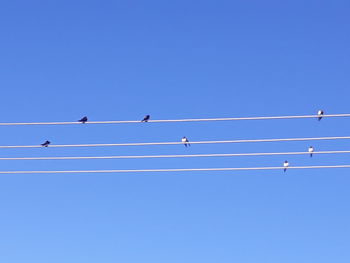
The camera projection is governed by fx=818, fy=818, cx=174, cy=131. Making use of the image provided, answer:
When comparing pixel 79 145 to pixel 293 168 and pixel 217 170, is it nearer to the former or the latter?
pixel 217 170

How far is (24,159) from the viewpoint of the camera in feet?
58.1

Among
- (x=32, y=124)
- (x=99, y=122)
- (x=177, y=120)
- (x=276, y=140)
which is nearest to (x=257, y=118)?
(x=276, y=140)

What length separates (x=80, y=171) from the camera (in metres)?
17.5

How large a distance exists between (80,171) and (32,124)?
4.78 ft

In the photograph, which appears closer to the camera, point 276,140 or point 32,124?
point 276,140

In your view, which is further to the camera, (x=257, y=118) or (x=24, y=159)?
(x=24, y=159)

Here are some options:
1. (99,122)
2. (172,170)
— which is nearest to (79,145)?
(99,122)

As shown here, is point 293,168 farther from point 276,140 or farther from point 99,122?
point 99,122

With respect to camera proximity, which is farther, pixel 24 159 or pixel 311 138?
pixel 24 159

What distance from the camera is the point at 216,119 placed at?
650 inches

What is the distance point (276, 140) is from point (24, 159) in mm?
5469

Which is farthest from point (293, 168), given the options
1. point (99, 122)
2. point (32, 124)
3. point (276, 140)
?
point (32, 124)

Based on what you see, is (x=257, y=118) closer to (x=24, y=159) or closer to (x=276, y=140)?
(x=276, y=140)

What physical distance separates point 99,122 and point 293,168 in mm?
4218
